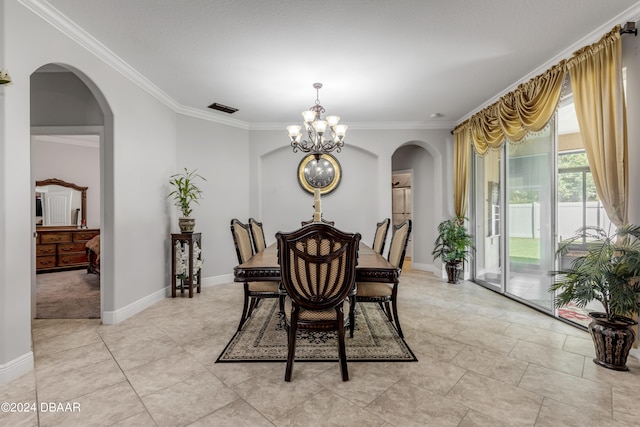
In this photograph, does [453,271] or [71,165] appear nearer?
[453,271]

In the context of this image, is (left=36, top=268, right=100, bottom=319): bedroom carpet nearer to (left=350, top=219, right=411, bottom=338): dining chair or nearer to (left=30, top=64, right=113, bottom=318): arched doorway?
(left=30, top=64, right=113, bottom=318): arched doorway

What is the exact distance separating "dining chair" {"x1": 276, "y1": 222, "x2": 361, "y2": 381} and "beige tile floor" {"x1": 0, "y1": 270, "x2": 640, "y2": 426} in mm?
265

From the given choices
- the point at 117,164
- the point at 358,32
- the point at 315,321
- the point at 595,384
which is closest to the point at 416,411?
the point at 315,321

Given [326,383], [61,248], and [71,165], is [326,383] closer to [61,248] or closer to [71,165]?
[61,248]

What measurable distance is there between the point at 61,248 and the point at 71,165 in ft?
5.74

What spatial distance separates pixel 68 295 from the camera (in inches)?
166

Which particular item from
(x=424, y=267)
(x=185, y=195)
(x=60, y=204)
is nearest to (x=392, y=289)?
(x=185, y=195)

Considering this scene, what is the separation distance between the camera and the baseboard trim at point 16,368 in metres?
2.01

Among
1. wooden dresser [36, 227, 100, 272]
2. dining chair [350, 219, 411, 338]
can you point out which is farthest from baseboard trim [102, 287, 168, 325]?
wooden dresser [36, 227, 100, 272]

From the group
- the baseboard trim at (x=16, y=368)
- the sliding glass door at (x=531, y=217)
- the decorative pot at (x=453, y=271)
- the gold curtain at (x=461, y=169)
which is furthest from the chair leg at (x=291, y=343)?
the gold curtain at (x=461, y=169)

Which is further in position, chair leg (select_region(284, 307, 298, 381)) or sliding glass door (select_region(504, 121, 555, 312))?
sliding glass door (select_region(504, 121, 555, 312))

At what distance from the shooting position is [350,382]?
79.1 inches

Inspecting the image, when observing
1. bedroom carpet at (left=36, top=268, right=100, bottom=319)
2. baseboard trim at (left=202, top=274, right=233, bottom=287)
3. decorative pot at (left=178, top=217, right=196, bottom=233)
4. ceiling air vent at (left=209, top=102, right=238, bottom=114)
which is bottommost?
bedroom carpet at (left=36, top=268, right=100, bottom=319)

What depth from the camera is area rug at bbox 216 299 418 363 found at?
2.36 m
